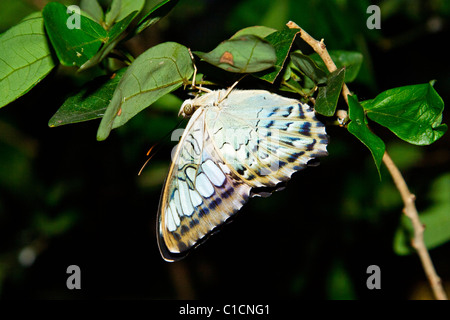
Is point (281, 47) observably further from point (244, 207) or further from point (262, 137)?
point (244, 207)

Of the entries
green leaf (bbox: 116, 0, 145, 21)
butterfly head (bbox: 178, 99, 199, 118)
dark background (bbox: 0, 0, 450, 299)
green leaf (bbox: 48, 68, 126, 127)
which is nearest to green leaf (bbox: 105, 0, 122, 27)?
green leaf (bbox: 116, 0, 145, 21)

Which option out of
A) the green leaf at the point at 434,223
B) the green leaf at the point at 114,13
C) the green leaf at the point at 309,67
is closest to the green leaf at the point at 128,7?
the green leaf at the point at 114,13

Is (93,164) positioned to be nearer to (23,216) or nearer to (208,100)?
(23,216)

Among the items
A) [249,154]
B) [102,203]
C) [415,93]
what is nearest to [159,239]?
[249,154]

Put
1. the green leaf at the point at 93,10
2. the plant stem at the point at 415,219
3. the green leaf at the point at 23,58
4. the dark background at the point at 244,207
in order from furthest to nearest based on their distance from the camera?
the dark background at the point at 244,207
the plant stem at the point at 415,219
the green leaf at the point at 93,10
the green leaf at the point at 23,58

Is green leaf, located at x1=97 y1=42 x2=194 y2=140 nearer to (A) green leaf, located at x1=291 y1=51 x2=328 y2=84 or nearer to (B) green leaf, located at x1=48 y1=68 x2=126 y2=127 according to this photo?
(B) green leaf, located at x1=48 y1=68 x2=126 y2=127

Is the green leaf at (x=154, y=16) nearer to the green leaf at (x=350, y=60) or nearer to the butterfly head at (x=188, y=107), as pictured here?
the butterfly head at (x=188, y=107)
